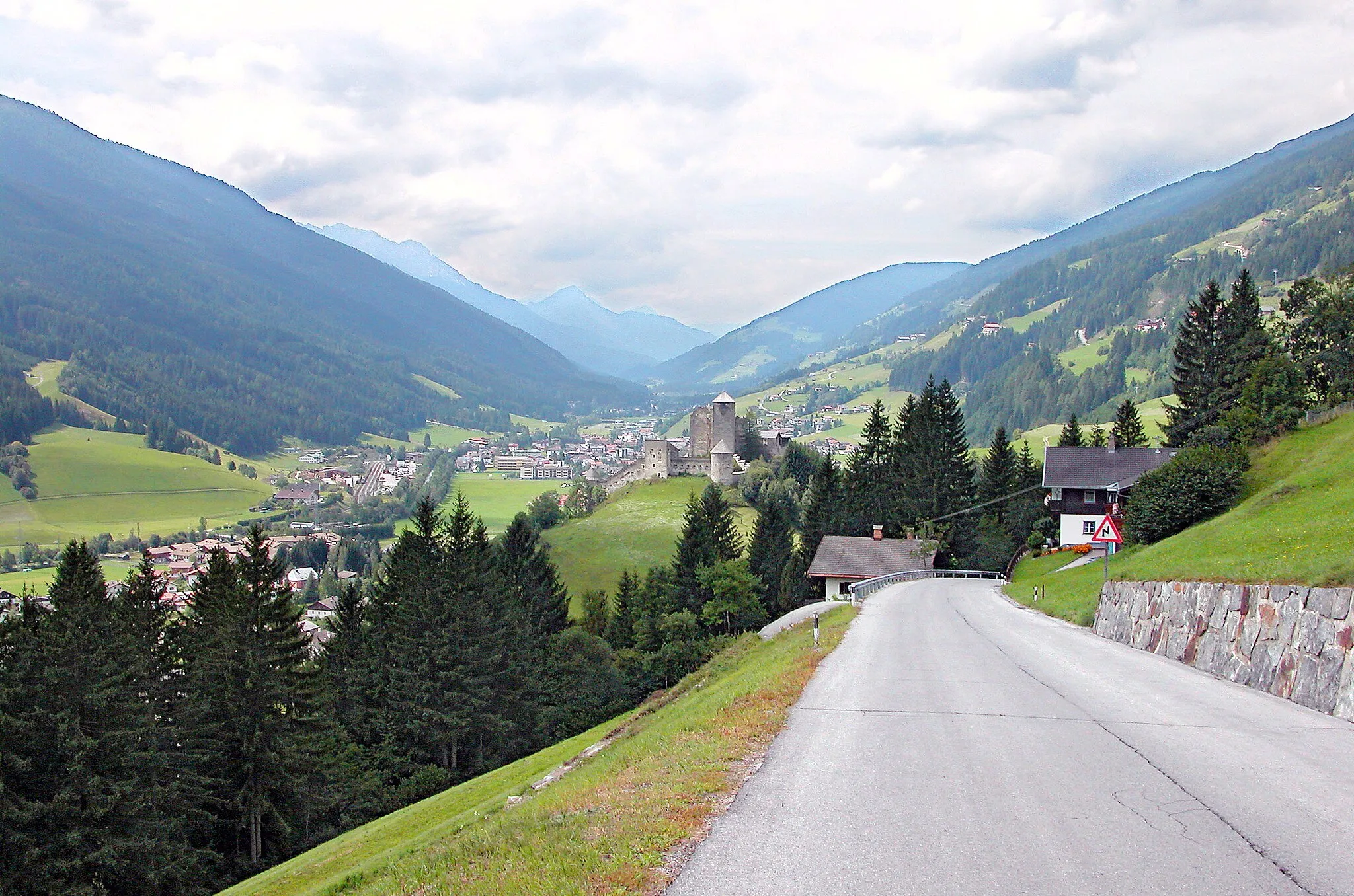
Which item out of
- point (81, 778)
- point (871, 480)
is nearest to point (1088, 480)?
point (871, 480)

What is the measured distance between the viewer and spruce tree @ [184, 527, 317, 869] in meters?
34.5

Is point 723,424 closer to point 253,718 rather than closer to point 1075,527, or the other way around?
point 1075,527

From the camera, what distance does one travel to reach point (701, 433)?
13788 cm

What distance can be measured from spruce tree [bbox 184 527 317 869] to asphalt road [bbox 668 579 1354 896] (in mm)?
28546

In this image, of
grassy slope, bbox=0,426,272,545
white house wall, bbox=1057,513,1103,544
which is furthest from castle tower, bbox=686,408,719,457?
grassy slope, bbox=0,426,272,545

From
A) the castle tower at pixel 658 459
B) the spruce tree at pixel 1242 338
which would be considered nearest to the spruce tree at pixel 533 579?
the spruce tree at pixel 1242 338

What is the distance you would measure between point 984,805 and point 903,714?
169 inches

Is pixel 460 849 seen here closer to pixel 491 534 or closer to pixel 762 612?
pixel 762 612

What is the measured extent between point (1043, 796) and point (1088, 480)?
5865 centimetres

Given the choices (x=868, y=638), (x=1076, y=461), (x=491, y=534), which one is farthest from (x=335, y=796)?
(x=491, y=534)

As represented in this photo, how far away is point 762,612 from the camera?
214ft

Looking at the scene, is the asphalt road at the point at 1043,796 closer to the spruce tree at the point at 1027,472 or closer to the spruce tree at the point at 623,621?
the spruce tree at the point at 623,621

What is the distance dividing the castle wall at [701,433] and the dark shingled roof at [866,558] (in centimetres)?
7389

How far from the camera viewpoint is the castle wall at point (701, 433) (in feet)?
448
